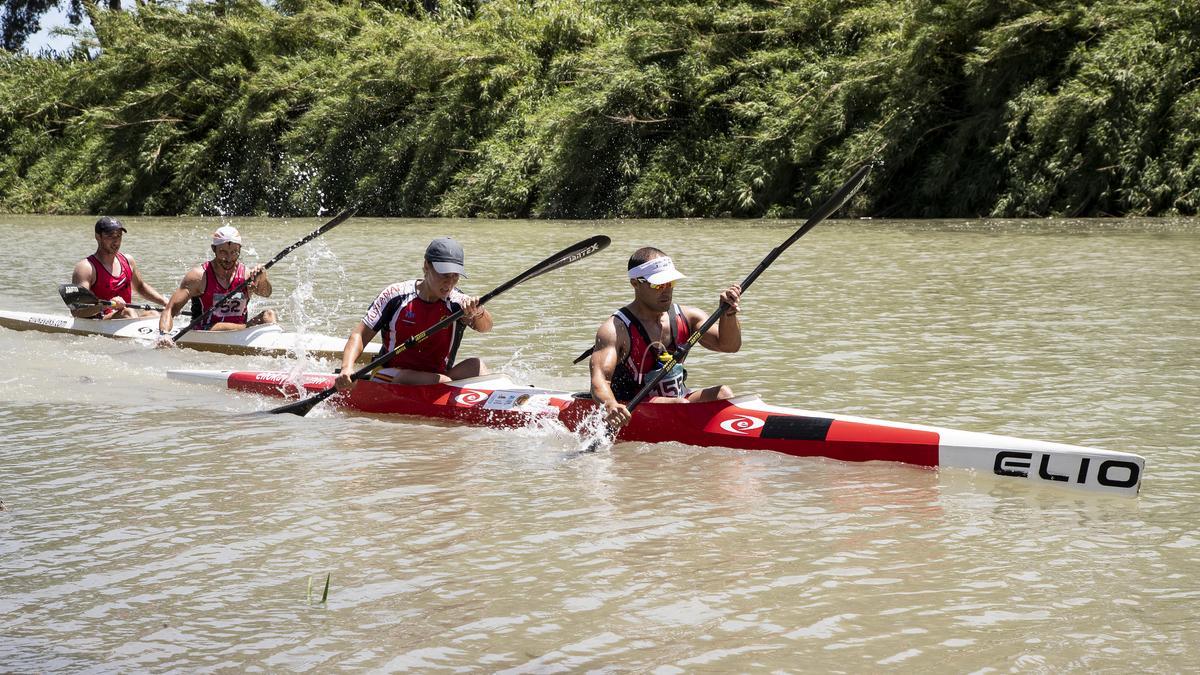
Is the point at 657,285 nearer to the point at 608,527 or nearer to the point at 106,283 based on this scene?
the point at 608,527

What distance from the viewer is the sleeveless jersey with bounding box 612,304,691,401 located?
6828 mm

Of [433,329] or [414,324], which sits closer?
[433,329]

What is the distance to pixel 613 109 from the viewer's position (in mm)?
26625

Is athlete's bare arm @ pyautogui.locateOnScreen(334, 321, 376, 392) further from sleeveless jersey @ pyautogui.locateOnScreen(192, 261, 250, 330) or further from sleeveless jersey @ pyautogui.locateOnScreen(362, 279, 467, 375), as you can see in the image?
sleeveless jersey @ pyautogui.locateOnScreen(192, 261, 250, 330)

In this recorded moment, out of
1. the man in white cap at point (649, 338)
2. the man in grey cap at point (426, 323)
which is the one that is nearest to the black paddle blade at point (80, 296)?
the man in grey cap at point (426, 323)

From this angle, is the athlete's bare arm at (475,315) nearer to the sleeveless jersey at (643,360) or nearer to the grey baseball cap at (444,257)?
the grey baseball cap at (444,257)

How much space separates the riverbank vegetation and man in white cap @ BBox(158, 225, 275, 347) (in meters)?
13.9

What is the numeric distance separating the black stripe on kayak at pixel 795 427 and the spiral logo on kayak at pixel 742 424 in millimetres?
52

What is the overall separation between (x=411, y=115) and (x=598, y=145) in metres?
6.71

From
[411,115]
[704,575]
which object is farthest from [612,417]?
[411,115]

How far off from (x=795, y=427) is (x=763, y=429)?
163mm

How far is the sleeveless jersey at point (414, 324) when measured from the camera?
7816mm

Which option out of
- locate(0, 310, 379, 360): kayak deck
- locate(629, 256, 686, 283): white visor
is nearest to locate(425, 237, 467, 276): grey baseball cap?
locate(629, 256, 686, 283): white visor

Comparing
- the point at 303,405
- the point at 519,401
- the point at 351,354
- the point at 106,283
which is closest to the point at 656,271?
the point at 519,401
